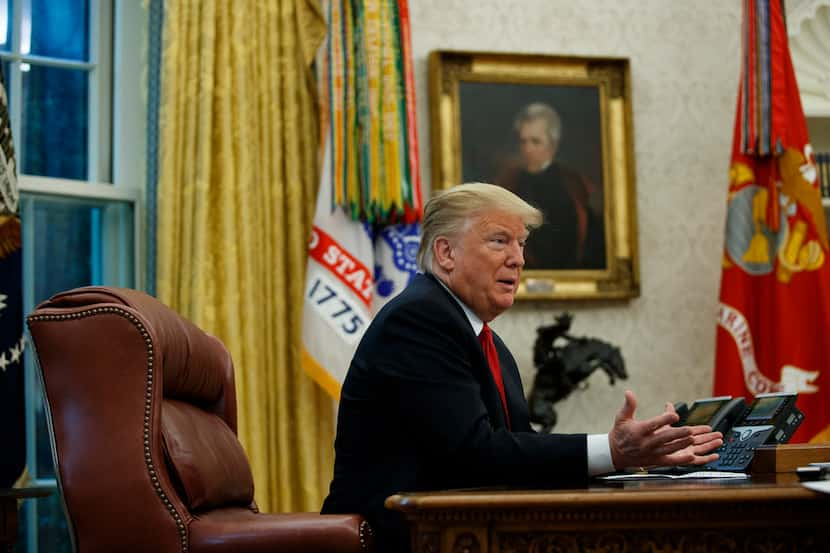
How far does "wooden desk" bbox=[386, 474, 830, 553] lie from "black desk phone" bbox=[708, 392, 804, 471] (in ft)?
2.16

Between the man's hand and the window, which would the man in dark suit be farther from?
the window

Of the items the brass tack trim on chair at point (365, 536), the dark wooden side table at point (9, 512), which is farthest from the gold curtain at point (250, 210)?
the brass tack trim on chair at point (365, 536)

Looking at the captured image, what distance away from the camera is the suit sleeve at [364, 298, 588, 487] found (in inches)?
85.0

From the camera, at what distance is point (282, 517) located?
232 centimetres

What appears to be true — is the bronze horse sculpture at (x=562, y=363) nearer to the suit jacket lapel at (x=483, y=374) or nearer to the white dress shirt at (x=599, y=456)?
the suit jacket lapel at (x=483, y=374)

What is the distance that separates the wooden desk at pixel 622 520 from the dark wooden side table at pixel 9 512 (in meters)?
1.84

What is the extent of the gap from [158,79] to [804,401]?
294 centimetres

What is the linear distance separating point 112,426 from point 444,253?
80 centimetres

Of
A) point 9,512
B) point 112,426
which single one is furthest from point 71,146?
point 112,426

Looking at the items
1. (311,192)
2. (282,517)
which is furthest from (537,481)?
(311,192)

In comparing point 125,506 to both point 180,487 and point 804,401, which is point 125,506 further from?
point 804,401

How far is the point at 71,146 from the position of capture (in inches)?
181

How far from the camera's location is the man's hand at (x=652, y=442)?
2023mm

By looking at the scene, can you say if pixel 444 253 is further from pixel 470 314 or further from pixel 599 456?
pixel 599 456
